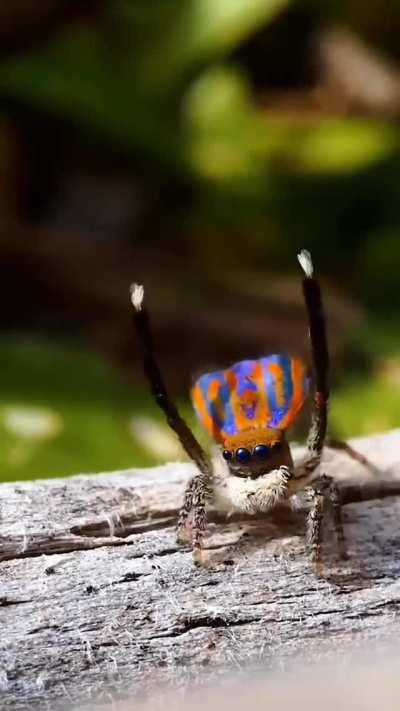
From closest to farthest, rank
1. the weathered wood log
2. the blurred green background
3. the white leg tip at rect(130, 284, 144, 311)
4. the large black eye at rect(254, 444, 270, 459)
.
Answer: the weathered wood log → the white leg tip at rect(130, 284, 144, 311) → the large black eye at rect(254, 444, 270, 459) → the blurred green background

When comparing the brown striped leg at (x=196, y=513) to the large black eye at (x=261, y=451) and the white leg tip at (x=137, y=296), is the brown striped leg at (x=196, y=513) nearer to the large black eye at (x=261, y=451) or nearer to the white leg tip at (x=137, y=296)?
the large black eye at (x=261, y=451)

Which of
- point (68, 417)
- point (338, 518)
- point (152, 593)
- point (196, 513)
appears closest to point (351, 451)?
point (338, 518)

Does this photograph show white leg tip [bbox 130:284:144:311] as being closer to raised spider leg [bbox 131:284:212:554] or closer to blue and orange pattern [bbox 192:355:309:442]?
raised spider leg [bbox 131:284:212:554]

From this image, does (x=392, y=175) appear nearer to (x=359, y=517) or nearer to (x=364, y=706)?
(x=359, y=517)

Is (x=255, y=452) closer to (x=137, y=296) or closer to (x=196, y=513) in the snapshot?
(x=196, y=513)

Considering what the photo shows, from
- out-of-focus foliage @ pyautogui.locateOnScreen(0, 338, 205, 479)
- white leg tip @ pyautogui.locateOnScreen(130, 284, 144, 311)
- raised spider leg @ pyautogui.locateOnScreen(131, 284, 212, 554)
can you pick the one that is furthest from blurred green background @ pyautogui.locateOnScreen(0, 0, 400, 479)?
white leg tip @ pyautogui.locateOnScreen(130, 284, 144, 311)

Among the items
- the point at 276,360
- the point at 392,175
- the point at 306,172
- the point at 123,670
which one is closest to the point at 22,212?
the point at 306,172
